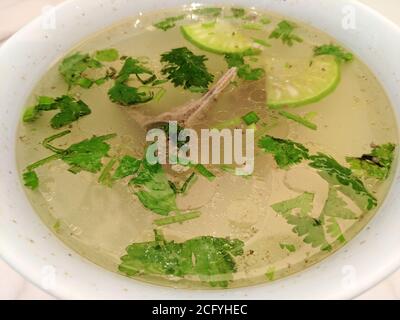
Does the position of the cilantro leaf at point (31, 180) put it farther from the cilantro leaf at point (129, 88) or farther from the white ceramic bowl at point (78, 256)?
the cilantro leaf at point (129, 88)

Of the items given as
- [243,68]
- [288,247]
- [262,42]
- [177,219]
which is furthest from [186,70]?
[288,247]

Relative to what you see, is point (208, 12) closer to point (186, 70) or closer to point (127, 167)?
point (186, 70)

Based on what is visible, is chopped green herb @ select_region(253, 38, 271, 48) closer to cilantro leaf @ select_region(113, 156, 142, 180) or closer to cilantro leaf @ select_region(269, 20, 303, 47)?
cilantro leaf @ select_region(269, 20, 303, 47)

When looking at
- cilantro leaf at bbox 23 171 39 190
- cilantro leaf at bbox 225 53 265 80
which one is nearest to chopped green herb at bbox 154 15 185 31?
cilantro leaf at bbox 225 53 265 80

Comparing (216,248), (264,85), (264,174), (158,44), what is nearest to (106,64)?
(158,44)

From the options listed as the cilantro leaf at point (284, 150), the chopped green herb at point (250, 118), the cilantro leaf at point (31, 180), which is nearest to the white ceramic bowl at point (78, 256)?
the cilantro leaf at point (31, 180)
